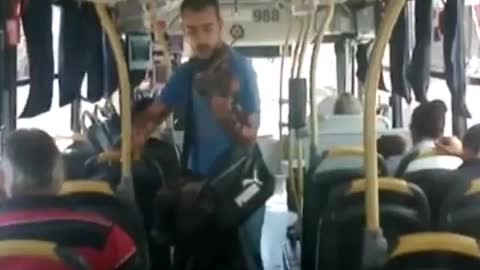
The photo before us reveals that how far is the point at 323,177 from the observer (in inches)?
163

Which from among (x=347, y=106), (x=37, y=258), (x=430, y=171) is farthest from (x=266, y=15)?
(x=37, y=258)

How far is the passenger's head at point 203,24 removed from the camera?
12.7 ft

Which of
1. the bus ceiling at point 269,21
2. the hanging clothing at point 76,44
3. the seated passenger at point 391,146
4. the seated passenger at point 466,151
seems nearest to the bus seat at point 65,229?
the seated passenger at point 466,151

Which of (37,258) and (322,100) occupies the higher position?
(322,100)

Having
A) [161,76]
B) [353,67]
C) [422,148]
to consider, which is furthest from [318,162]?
[161,76]

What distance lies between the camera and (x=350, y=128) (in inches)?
268

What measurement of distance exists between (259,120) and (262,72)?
5422 mm

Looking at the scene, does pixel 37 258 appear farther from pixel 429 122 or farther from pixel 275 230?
pixel 275 230

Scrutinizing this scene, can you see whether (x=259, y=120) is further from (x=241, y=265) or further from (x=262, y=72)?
(x=262, y=72)

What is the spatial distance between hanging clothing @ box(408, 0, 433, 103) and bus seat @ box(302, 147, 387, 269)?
94 centimetres

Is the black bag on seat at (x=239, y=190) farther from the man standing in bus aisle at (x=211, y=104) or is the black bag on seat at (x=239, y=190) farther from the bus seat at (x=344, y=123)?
the bus seat at (x=344, y=123)

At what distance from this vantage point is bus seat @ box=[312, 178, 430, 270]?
3152 millimetres

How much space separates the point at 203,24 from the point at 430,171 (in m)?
0.96

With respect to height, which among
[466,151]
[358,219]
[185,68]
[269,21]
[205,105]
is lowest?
[358,219]
